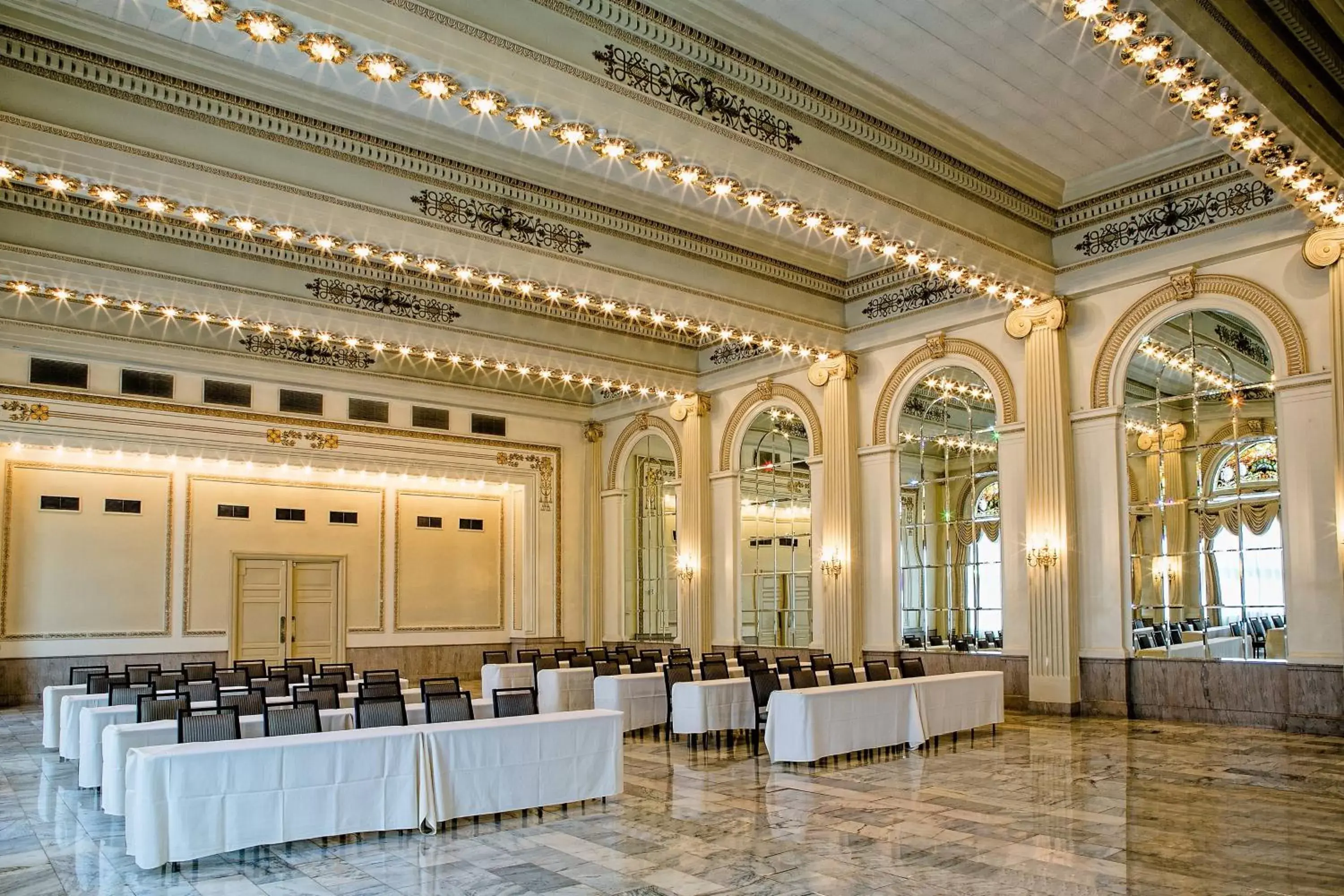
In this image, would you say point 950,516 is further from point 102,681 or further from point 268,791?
point 102,681

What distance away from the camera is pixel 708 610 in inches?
685

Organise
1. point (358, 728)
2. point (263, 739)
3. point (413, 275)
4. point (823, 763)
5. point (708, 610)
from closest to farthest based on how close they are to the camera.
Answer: point (263, 739)
point (358, 728)
point (823, 763)
point (413, 275)
point (708, 610)

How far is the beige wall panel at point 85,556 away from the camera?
1498cm

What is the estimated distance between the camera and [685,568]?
17703 mm

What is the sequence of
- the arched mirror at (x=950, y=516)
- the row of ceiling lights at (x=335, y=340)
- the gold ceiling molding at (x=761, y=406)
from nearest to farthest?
the row of ceiling lights at (x=335, y=340)
the arched mirror at (x=950, y=516)
the gold ceiling molding at (x=761, y=406)

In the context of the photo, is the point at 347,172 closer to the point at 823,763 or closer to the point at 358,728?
the point at 358,728

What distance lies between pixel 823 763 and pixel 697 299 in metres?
5.94

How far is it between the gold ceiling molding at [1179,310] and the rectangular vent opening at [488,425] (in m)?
10.9

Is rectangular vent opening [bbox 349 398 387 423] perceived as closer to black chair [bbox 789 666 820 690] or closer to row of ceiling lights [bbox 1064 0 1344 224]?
black chair [bbox 789 666 820 690]

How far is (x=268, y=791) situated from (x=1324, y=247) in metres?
10.7

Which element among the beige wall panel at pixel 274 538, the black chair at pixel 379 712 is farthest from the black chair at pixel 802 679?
the beige wall panel at pixel 274 538

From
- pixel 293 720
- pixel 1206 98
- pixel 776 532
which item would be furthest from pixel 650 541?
pixel 1206 98

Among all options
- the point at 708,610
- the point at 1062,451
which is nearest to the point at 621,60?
the point at 1062,451

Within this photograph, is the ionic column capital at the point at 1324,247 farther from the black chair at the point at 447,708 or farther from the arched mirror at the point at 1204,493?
the black chair at the point at 447,708
